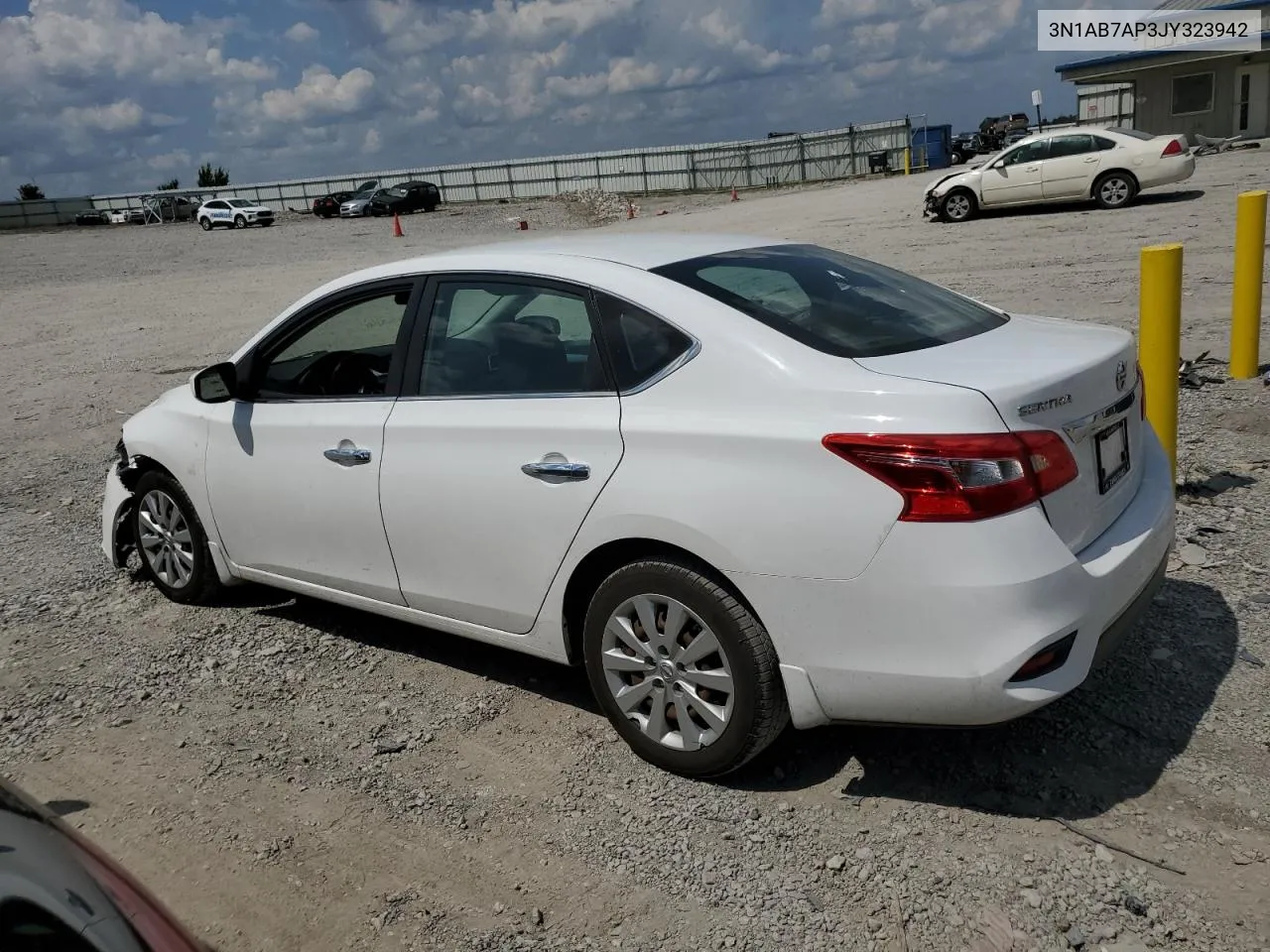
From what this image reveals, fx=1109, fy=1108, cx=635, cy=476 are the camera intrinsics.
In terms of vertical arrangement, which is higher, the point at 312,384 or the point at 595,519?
the point at 312,384

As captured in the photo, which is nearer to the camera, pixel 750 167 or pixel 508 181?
pixel 750 167

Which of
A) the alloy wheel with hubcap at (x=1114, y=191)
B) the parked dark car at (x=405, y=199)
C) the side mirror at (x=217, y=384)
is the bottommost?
the alloy wheel with hubcap at (x=1114, y=191)

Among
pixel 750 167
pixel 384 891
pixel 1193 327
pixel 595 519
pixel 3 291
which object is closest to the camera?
pixel 384 891

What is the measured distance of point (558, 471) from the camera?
3.60 m

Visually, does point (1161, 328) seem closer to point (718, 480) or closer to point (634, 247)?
point (634, 247)

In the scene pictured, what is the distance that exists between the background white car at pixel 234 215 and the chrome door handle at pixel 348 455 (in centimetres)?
4847

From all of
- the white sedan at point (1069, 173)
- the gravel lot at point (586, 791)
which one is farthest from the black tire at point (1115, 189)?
the gravel lot at point (586, 791)

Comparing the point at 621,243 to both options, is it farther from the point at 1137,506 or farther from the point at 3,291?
the point at 3,291

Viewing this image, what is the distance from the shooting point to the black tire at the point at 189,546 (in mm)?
5172

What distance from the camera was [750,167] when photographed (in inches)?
2008

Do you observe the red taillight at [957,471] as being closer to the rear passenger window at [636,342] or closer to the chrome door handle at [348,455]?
the rear passenger window at [636,342]

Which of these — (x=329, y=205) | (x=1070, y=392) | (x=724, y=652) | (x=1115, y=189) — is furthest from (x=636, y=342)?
(x=329, y=205)

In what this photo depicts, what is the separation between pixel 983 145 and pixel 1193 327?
165 ft

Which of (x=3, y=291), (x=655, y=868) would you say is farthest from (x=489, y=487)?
(x=3, y=291)
